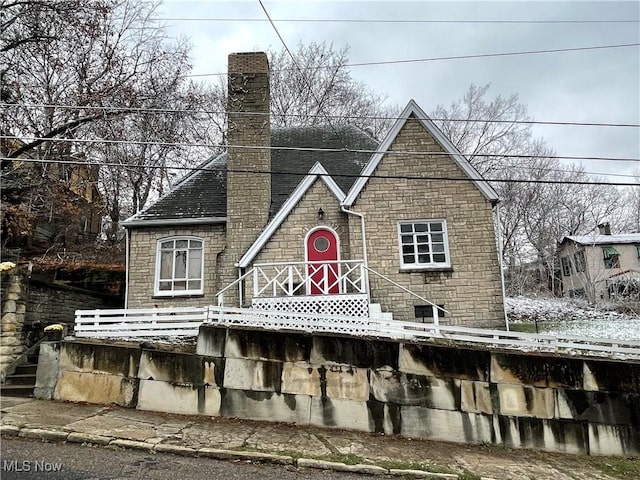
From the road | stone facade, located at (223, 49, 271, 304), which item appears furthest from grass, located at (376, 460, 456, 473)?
stone facade, located at (223, 49, 271, 304)

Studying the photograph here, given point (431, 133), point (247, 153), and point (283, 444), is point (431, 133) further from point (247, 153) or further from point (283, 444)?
point (283, 444)

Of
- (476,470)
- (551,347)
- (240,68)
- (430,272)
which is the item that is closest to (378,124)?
(240,68)

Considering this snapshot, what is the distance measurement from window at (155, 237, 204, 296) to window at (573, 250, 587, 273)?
2245 cm

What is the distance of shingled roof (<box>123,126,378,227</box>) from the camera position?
12922 millimetres

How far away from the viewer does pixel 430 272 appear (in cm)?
1148

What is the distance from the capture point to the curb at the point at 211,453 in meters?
5.74

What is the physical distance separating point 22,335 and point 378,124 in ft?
78.7

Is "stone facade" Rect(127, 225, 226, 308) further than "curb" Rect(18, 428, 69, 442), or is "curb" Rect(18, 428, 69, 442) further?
"stone facade" Rect(127, 225, 226, 308)

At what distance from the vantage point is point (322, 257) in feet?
39.9

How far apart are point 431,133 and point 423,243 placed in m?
3.33

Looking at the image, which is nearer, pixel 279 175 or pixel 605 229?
pixel 279 175

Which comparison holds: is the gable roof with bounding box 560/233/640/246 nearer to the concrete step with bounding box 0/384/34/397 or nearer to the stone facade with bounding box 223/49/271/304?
the stone facade with bounding box 223/49/271/304

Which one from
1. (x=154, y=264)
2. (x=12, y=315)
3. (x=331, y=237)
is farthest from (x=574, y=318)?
(x=12, y=315)

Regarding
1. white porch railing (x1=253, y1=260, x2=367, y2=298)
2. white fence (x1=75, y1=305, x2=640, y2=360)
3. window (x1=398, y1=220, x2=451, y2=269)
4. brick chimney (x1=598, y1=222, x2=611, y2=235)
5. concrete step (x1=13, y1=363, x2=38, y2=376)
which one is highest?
brick chimney (x1=598, y1=222, x2=611, y2=235)
